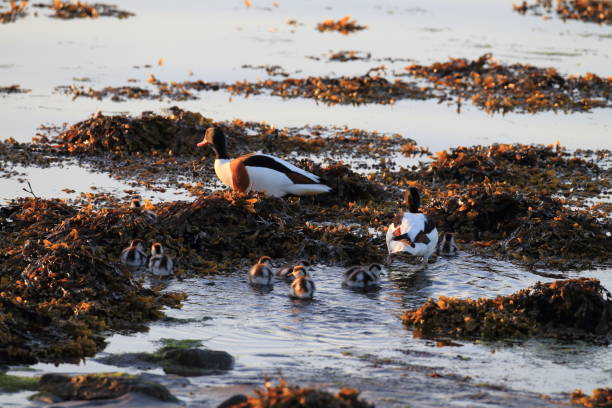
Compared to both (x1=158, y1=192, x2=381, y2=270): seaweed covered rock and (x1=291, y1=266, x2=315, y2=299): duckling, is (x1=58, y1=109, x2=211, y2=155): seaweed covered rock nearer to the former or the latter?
(x1=158, y1=192, x2=381, y2=270): seaweed covered rock

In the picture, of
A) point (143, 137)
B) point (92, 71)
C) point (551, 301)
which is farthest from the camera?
point (92, 71)

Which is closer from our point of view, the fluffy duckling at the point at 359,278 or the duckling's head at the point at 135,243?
the fluffy duckling at the point at 359,278

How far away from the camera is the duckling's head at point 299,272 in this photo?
31.5 feet

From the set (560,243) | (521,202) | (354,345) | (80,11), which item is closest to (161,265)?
(354,345)

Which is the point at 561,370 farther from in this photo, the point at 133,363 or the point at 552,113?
the point at 552,113

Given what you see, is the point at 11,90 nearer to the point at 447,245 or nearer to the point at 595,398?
the point at 447,245

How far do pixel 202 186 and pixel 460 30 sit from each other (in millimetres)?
16093

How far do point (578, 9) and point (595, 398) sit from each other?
1007 inches

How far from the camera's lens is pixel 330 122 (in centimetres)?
1781

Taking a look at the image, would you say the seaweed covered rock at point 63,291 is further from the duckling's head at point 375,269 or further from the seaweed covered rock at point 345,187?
the seaweed covered rock at point 345,187

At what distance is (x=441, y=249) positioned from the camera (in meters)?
11.2

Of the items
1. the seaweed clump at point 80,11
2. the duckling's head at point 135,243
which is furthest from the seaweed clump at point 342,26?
the duckling's head at point 135,243

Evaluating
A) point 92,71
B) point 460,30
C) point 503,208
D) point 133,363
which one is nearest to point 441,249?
point 503,208

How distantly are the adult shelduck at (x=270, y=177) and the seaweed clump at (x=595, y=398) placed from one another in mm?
6118
